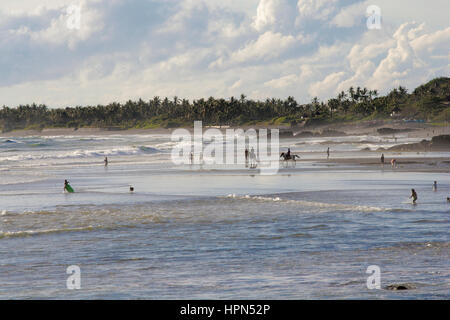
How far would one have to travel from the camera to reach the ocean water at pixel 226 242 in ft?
37.0

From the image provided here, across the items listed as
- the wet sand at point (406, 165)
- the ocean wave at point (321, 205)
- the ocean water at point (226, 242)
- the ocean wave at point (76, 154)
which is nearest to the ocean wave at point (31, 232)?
the ocean water at point (226, 242)

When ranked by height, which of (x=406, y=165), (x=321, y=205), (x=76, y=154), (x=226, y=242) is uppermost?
(x=76, y=154)

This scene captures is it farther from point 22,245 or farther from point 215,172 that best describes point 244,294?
point 215,172

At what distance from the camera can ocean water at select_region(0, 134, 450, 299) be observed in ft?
37.0

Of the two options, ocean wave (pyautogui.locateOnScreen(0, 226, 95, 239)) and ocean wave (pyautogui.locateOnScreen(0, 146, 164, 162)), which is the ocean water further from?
ocean wave (pyautogui.locateOnScreen(0, 146, 164, 162))

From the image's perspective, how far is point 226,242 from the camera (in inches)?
640

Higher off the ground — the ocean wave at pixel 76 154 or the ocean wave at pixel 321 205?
the ocean wave at pixel 76 154

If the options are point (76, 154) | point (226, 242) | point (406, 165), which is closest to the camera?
point (226, 242)

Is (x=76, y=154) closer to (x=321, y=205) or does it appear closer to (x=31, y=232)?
(x=321, y=205)

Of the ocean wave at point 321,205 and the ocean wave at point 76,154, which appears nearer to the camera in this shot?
the ocean wave at point 321,205

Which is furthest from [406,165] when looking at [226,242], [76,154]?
[76,154]

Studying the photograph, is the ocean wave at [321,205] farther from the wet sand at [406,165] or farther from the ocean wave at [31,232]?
the wet sand at [406,165]

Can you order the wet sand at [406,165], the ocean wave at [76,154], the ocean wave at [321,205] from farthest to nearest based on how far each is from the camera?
the ocean wave at [76,154], the wet sand at [406,165], the ocean wave at [321,205]

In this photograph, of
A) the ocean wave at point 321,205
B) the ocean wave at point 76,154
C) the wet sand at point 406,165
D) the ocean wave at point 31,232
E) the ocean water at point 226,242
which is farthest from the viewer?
the ocean wave at point 76,154
